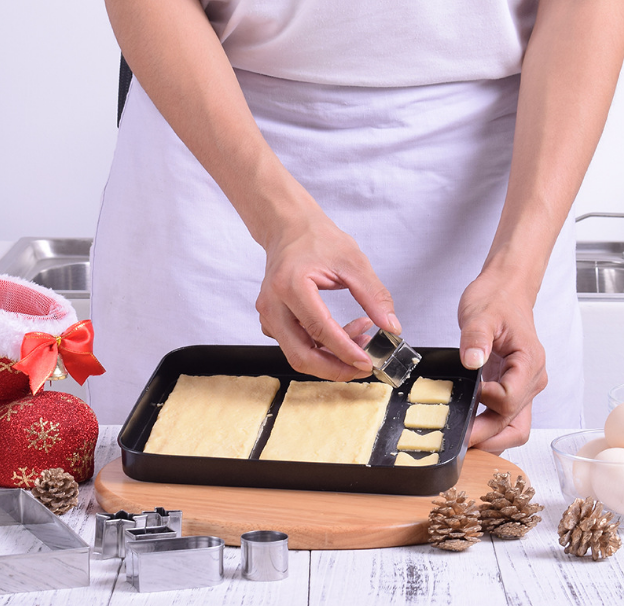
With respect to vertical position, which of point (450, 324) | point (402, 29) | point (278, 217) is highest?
point (402, 29)

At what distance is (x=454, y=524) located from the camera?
644mm

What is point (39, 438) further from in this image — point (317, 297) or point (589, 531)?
point (589, 531)

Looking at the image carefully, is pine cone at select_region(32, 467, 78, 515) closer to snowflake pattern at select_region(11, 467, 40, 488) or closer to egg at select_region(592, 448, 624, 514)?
snowflake pattern at select_region(11, 467, 40, 488)

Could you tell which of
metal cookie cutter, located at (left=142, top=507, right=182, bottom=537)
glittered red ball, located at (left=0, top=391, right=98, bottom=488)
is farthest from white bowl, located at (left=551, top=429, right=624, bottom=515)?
glittered red ball, located at (left=0, top=391, right=98, bottom=488)

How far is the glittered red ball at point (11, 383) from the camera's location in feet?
2.51

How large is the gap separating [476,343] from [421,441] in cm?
11

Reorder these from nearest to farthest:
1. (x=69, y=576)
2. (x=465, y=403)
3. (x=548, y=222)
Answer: (x=69, y=576)
(x=465, y=403)
(x=548, y=222)

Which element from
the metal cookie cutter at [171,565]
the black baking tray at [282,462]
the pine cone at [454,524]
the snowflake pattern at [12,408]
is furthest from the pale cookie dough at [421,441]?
the snowflake pattern at [12,408]

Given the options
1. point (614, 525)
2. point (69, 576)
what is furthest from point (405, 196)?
point (69, 576)

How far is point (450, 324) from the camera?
1.16m

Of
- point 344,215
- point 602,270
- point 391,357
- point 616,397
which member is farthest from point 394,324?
point 602,270

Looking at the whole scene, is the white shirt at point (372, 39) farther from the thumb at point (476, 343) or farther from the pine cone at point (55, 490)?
the pine cone at point (55, 490)

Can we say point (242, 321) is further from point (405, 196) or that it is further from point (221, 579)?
point (221, 579)

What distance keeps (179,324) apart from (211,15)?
0.40m
